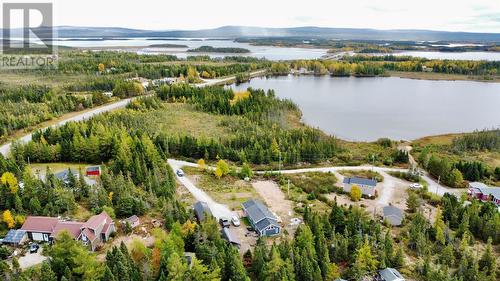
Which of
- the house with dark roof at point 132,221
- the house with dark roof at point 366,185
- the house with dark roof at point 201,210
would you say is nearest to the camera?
the house with dark roof at point 132,221

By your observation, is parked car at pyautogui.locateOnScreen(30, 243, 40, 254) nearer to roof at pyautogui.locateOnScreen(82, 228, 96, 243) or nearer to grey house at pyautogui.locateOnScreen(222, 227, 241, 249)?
roof at pyautogui.locateOnScreen(82, 228, 96, 243)

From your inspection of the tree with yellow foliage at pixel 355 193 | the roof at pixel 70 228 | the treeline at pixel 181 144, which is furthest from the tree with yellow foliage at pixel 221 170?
the roof at pixel 70 228

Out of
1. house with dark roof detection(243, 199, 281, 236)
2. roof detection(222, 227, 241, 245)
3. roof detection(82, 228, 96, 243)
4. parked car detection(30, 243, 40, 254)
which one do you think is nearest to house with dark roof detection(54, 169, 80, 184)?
parked car detection(30, 243, 40, 254)

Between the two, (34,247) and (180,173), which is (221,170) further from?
(34,247)

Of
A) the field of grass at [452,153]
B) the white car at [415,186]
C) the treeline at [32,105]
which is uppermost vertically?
the treeline at [32,105]

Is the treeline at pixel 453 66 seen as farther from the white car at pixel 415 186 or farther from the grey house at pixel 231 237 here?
the grey house at pixel 231 237
